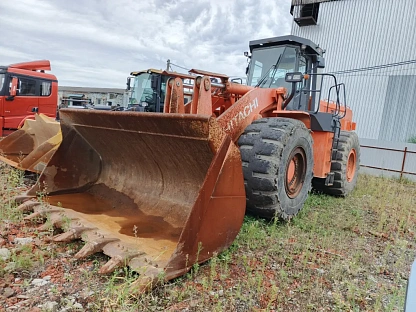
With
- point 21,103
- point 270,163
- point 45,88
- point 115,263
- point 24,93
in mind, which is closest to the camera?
point 115,263

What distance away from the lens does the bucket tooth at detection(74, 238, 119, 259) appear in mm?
2558

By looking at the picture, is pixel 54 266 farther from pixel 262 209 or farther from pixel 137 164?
pixel 262 209

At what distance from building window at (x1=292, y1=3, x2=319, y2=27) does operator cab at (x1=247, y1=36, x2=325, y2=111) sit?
38.0 ft

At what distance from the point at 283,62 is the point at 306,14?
41.7ft

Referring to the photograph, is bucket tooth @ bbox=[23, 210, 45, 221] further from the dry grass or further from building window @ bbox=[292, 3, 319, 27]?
building window @ bbox=[292, 3, 319, 27]

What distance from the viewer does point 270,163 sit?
347cm

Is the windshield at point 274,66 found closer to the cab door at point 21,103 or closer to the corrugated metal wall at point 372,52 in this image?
the cab door at point 21,103

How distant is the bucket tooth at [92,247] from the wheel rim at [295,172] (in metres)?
2.27

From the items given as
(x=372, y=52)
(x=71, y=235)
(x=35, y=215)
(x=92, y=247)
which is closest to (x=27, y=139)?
(x=35, y=215)

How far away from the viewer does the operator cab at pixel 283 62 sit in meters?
5.05

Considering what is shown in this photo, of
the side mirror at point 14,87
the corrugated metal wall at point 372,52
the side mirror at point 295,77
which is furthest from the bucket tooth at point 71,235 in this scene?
the corrugated metal wall at point 372,52

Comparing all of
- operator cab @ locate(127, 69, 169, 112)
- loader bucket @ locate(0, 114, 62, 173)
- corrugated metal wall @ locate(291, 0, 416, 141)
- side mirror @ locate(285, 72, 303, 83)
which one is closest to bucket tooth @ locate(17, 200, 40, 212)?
loader bucket @ locate(0, 114, 62, 173)

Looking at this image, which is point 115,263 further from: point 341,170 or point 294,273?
point 341,170

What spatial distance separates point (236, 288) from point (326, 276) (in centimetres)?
90
